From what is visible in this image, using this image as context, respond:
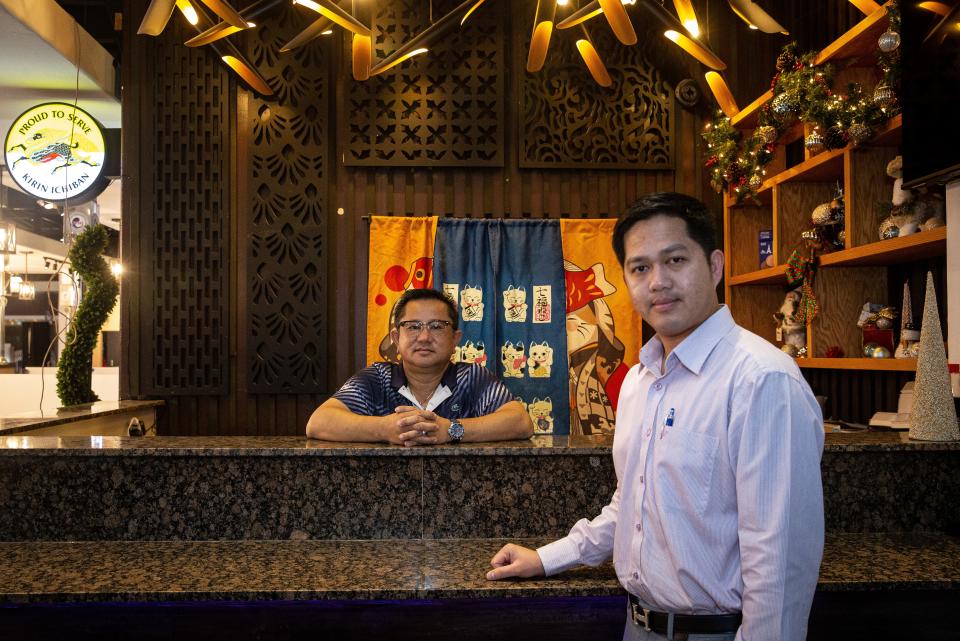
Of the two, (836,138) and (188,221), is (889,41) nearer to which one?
(836,138)

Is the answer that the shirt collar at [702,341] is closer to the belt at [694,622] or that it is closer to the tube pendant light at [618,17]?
the belt at [694,622]

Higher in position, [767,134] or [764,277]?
[767,134]

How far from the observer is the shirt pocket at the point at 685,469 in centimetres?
124

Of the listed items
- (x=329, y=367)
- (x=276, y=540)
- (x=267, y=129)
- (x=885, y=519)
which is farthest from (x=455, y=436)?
(x=267, y=129)

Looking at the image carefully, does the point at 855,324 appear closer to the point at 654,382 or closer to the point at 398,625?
the point at 654,382

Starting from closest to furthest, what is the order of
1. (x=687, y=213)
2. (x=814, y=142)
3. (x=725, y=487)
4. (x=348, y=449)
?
(x=725, y=487), (x=687, y=213), (x=348, y=449), (x=814, y=142)

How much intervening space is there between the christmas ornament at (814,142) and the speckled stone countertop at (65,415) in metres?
3.60

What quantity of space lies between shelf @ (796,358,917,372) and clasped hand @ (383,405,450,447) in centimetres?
185

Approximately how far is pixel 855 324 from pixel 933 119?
113 cm

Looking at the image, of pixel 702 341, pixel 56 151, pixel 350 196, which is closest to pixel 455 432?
pixel 702 341

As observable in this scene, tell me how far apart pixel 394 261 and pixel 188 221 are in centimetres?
134

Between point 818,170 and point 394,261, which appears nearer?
point 818,170

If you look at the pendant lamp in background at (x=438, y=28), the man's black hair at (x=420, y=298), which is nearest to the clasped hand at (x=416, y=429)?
the man's black hair at (x=420, y=298)

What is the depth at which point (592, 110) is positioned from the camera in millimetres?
4527
